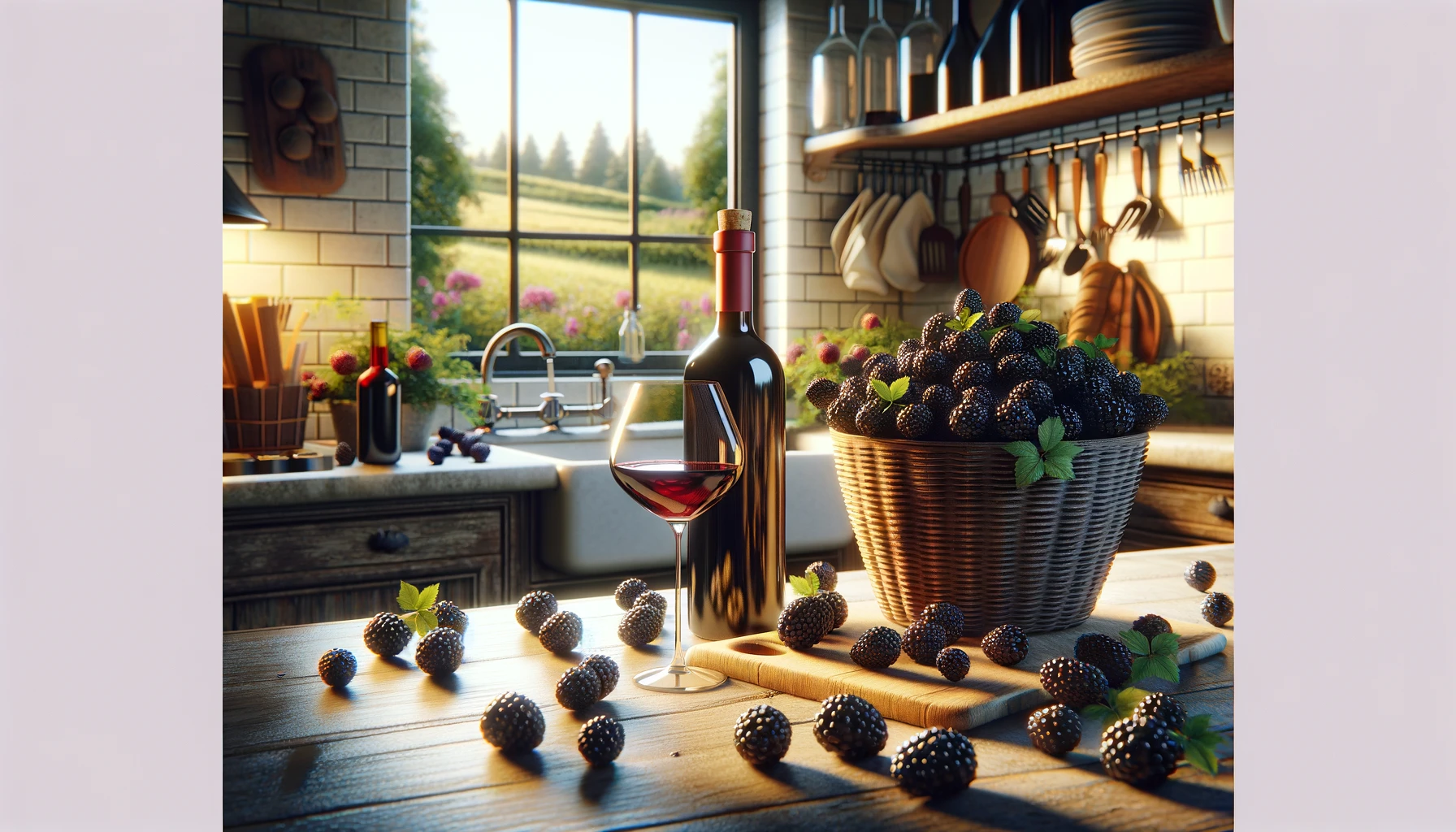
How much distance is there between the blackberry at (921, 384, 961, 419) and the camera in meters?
0.86

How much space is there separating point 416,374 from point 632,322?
839mm

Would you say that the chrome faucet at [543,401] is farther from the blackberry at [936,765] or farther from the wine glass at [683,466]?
the blackberry at [936,765]

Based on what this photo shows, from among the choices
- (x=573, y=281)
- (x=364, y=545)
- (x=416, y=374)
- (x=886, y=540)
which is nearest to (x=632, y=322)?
(x=573, y=281)

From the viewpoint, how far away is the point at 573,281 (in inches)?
136

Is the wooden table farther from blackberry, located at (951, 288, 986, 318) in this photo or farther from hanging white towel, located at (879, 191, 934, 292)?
hanging white towel, located at (879, 191, 934, 292)

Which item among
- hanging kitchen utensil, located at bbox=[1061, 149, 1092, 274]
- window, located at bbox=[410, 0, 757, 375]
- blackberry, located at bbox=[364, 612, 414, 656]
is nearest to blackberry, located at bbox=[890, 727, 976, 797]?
blackberry, located at bbox=[364, 612, 414, 656]

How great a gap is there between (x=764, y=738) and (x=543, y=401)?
8.11 ft

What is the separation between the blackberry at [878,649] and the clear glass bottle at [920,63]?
2695mm

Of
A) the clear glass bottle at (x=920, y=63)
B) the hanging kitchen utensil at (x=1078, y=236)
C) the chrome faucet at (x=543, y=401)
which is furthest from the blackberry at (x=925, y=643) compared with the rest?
the clear glass bottle at (x=920, y=63)

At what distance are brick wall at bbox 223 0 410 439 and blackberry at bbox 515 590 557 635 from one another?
6.95ft

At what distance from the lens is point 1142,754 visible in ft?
1.91

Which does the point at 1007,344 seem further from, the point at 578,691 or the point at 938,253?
the point at 938,253

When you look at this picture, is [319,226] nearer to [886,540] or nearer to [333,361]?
[333,361]

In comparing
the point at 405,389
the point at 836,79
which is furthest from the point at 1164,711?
the point at 836,79
